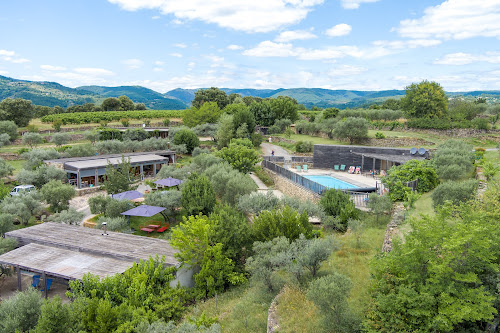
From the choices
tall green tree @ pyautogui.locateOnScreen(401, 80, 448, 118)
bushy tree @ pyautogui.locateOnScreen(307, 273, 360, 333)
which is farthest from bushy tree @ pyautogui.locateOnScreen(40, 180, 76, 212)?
tall green tree @ pyautogui.locateOnScreen(401, 80, 448, 118)

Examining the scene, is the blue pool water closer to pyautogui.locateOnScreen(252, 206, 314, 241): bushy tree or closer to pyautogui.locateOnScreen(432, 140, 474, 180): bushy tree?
pyautogui.locateOnScreen(432, 140, 474, 180): bushy tree

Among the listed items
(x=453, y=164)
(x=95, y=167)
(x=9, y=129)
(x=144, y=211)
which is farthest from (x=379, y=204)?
(x=9, y=129)

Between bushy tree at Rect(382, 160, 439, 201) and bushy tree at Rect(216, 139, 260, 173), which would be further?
bushy tree at Rect(216, 139, 260, 173)

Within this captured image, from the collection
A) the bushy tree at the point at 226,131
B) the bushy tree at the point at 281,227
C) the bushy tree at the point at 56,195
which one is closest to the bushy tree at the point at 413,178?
the bushy tree at the point at 281,227

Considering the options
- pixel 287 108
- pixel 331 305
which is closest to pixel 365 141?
pixel 287 108

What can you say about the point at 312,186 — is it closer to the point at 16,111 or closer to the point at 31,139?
the point at 31,139
